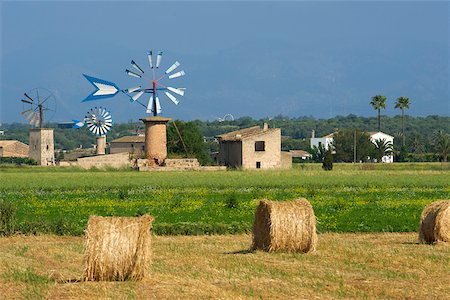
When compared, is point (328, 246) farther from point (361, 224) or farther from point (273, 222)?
point (361, 224)

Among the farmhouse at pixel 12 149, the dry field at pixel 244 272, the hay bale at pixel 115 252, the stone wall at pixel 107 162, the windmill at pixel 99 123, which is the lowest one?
the dry field at pixel 244 272

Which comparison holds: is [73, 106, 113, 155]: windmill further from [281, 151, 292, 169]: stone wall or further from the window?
the window

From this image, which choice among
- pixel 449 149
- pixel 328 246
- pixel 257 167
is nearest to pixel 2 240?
pixel 328 246

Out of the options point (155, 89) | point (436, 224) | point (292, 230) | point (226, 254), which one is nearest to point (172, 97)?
point (155, 89)

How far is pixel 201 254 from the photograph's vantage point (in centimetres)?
2178

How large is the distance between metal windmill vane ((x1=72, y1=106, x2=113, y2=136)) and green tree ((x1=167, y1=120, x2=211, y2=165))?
21593 millimetres

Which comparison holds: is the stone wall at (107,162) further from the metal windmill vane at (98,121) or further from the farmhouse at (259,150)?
the metal windmill vane at (98,121)

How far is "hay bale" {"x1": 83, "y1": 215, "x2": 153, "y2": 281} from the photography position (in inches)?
679

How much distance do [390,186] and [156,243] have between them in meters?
28.8

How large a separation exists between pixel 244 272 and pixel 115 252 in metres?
2.61

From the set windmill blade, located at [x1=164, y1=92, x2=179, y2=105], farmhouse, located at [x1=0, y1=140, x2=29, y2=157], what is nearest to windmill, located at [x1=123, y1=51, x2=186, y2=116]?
windmill blade, located at [x1=164, y1=92, x2=179, y2=105]

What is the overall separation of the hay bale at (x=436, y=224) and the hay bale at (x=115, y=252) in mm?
8175

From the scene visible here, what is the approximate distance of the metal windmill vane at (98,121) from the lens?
12061cm

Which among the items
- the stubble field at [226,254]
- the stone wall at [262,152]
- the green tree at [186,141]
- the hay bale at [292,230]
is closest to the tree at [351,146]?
the green tree at [186,141]
